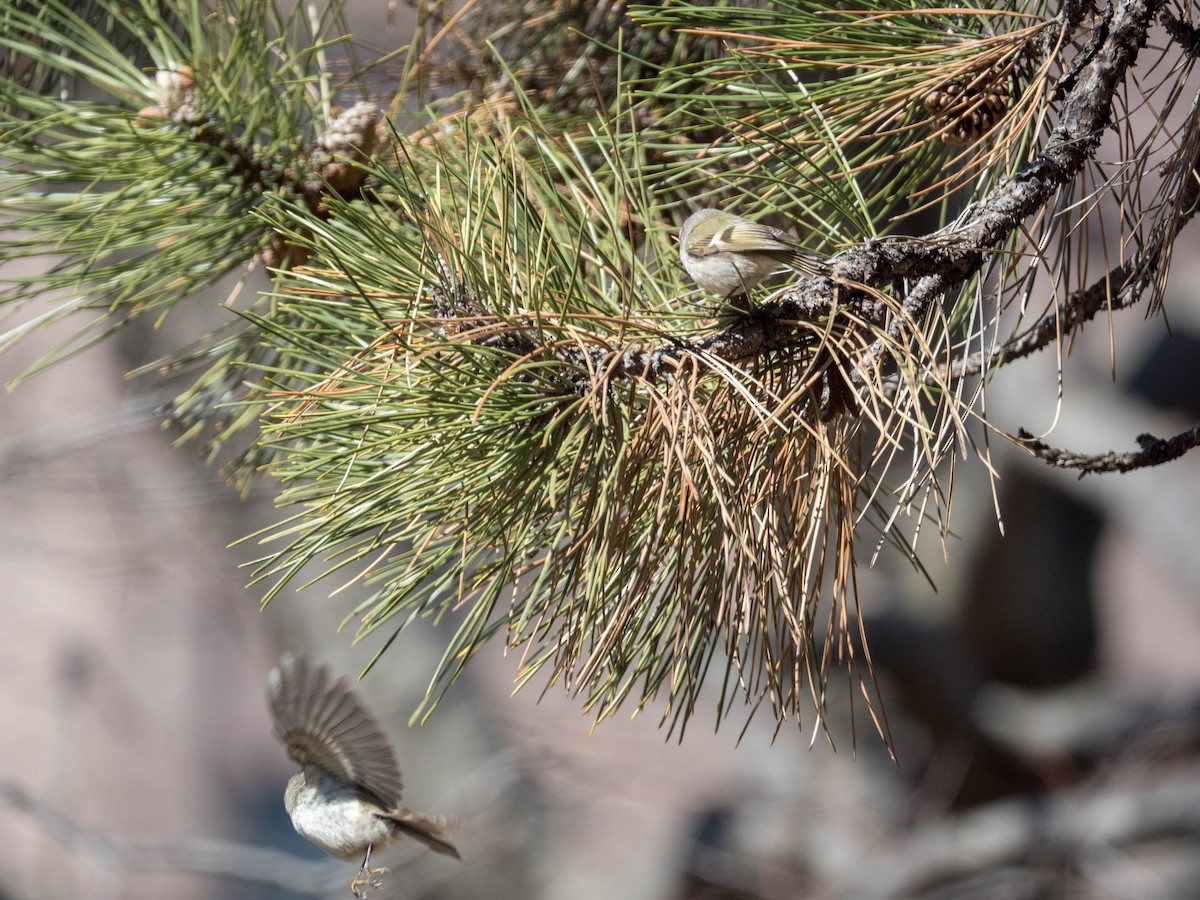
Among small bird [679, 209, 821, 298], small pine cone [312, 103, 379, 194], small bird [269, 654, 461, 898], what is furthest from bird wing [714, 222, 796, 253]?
small bird [269, 654, 461, 898]

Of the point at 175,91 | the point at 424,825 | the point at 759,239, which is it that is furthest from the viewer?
the point at 424,825

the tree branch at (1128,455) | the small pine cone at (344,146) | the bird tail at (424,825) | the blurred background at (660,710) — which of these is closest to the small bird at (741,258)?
the tree branch at (1128,455)

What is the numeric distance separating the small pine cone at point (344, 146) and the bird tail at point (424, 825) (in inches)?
19.0

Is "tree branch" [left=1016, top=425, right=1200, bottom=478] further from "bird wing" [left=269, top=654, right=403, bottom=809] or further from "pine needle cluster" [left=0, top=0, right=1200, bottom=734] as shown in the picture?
"bird wing" [left=269, top=654, right=403, bottom=809]

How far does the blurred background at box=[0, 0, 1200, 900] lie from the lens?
1770mm

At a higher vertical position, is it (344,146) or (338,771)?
Answer: (344,146)

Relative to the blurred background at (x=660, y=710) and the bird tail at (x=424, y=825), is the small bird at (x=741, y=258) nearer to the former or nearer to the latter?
the bird tail at (x=424, y=825)

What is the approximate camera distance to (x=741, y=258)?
0.44 m

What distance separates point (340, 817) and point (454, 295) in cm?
54

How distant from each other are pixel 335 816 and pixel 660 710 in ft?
4.88

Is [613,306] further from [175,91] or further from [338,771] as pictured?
[338,771]

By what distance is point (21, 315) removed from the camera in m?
2.11

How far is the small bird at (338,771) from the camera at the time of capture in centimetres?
72

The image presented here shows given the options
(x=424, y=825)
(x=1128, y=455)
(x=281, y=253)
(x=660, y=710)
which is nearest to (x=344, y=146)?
(x=281, y=253)
